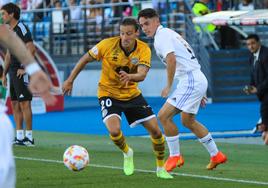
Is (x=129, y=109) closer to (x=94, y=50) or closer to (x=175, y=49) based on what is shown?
(x=94, y=50)

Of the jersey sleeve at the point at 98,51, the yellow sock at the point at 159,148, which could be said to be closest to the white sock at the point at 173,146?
the yellow sock at the point at 159,148

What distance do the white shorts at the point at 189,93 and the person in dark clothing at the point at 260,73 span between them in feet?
13.2

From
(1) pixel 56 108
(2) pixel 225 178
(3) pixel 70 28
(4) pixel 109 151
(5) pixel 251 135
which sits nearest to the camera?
(2) pixel 225 178

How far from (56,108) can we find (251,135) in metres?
8.67

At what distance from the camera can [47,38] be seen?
32.5 m

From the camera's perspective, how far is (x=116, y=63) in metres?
12.1

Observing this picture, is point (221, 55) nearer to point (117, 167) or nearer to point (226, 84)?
point (226, 84)

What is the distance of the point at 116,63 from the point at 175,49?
0.87 meters

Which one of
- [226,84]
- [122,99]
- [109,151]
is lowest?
[226,84]

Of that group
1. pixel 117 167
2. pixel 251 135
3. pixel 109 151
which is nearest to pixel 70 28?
pixel 251 135

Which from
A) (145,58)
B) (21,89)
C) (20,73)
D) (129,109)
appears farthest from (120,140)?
(21,89)

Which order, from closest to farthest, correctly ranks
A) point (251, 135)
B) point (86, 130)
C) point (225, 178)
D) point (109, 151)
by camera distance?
point (225, 178), point (109, 151), point (251, 135), point (86, 130)

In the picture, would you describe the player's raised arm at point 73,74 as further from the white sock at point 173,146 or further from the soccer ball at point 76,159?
the white sock at point 173,146

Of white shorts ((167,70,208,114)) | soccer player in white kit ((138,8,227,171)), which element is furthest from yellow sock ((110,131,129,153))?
white shorts ((167,70,208,114))
